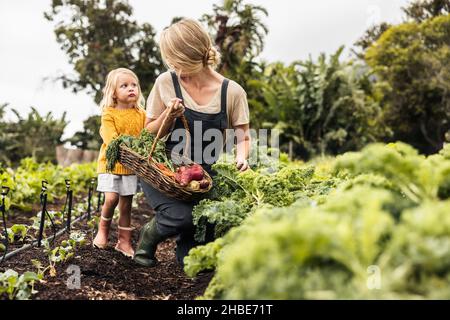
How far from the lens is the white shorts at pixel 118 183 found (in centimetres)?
432

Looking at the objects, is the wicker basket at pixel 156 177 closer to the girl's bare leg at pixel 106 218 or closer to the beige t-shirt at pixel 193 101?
the beige t-shirt at pixel 193 101

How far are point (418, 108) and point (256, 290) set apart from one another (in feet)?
81.4

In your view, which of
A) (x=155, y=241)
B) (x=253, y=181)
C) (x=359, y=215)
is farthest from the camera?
(x=155, y=241)

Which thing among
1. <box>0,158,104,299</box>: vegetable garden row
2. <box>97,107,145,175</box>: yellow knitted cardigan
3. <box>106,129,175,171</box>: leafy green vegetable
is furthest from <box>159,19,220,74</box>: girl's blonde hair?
<box>0,158,104,299</box>: vegetable garden row

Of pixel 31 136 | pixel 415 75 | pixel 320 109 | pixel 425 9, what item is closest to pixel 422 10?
pixel 425 9

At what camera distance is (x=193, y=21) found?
154 inches

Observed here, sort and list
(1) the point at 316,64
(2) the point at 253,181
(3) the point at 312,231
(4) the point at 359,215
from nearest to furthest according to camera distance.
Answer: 1. (3) the point at 312,231
2. (4) the point at 359,215
3. (2) the point at 253,181
4. (1) the point at 316,64

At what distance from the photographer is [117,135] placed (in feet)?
14.2

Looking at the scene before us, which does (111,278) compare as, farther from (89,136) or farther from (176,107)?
(89,136)

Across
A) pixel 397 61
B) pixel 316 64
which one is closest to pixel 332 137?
pixel 316 64

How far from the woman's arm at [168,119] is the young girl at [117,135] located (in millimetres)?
391

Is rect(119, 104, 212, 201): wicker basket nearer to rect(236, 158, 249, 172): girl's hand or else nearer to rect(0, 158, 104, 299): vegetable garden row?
rect(236, 158, 249, 172): girl's hand

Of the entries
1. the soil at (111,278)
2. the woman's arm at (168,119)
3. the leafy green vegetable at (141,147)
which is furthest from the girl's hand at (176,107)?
the soil at (111,278)
